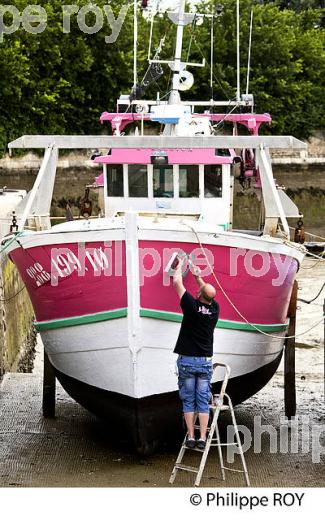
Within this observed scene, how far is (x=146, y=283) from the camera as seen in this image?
12.2 metres

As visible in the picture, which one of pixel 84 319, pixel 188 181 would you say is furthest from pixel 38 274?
pixel 188 181

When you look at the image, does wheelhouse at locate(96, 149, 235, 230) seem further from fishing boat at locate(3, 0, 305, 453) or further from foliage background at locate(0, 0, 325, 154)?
foliage background at locate(0, 0, 325, 154)

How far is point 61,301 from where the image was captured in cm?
1281

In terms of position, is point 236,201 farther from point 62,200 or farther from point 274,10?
point 274,10

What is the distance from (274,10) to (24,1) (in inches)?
446

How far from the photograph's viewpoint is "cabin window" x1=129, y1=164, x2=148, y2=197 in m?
15.1

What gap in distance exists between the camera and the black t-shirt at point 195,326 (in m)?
11.2

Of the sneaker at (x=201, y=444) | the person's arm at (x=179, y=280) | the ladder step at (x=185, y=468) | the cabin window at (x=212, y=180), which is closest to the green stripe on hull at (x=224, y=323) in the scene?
the person's arm at (x=179, y=280)

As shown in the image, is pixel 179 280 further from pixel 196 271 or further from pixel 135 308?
pixel 135 308

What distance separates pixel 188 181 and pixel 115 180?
94 centimetres

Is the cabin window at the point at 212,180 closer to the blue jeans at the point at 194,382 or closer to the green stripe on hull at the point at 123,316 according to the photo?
the green stripe on hull at the point at 123,316

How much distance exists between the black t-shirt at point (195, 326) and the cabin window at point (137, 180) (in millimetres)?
3995

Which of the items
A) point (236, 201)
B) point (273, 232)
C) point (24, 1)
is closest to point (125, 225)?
point (273, 232)

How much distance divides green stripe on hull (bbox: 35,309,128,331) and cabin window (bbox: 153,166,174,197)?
2550mm
